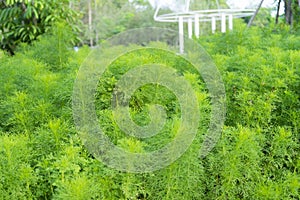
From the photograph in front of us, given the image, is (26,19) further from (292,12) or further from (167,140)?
(167,140)

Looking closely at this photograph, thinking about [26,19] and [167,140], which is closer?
[167,140]

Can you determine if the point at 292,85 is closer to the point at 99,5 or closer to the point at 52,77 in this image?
the point at 52,77

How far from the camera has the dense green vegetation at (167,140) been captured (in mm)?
1187

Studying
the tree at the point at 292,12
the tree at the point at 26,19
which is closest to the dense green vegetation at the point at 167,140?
the tree at the point at 292,12

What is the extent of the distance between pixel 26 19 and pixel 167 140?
111 inches

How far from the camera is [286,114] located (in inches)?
63.7

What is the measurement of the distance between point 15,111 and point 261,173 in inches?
34.3

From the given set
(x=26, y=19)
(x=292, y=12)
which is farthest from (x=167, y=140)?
(x=26, y=19)

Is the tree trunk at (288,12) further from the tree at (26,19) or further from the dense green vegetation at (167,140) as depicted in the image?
the tree at (26,19)

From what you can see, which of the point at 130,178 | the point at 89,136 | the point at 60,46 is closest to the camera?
the point at 130,178

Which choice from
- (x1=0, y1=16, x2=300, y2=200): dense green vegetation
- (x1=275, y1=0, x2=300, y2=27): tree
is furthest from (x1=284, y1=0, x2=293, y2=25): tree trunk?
(x1=0, y1=16, x2=300, y2=200): dense green vegetation

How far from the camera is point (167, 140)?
4.00 ft

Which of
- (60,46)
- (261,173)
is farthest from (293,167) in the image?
(60,46)

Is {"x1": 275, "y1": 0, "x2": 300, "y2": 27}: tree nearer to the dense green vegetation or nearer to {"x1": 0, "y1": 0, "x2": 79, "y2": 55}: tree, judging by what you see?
the dense green vegetation
